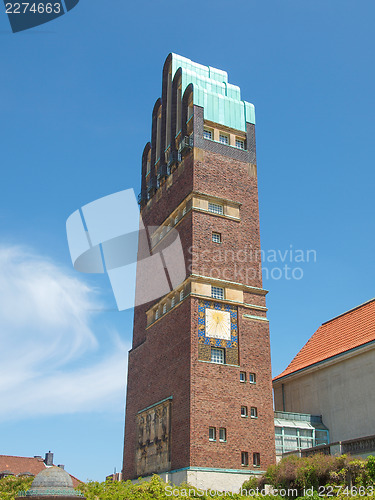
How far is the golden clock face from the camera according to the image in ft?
118

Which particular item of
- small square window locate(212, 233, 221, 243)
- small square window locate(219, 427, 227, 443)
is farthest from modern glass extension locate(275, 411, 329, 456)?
small square window locate(212, 233, 221, 243)

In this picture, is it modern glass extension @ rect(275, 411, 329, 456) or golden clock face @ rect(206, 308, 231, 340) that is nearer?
golden clock face @ rect(206, 308, 231, 340)

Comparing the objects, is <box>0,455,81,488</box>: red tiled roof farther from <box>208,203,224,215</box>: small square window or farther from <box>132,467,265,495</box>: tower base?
<box>208,203,224,215</box>: small square window

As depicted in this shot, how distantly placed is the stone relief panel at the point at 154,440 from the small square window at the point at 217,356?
372 centimetres

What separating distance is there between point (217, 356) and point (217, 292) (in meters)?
4.28

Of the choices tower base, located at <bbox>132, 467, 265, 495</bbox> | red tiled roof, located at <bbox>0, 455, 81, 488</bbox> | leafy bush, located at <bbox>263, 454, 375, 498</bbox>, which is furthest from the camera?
red tiled roof, located at <bbox>0, 455, 81, 488</bbox>

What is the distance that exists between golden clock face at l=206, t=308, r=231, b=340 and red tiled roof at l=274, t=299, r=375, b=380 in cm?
808

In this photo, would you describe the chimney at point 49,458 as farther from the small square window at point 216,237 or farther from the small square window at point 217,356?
Result: the small square window at point 216,237

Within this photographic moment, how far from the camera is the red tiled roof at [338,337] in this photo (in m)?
39.6

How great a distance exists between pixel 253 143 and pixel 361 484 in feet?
86.5

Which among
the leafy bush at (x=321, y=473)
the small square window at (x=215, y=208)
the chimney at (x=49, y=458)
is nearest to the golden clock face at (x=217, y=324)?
the small square window at (x=215, y=208)

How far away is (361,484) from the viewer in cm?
2577

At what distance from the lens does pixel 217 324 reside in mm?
36375

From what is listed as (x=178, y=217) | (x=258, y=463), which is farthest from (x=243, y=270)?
(x=258, y=463)
